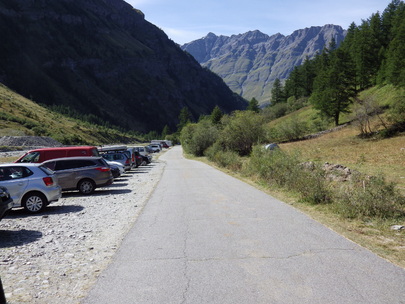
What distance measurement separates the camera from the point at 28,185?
36.5 feet

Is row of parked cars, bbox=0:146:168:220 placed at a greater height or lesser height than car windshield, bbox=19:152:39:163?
lesser

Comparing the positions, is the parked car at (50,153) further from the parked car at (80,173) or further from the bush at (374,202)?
the bush at (374,202)

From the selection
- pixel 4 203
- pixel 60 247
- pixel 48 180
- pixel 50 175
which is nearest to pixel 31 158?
pixel 50 175

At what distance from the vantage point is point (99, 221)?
31.9ft

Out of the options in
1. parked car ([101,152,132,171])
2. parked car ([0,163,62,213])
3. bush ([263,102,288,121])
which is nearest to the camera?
parked car ([0,163,62,213])

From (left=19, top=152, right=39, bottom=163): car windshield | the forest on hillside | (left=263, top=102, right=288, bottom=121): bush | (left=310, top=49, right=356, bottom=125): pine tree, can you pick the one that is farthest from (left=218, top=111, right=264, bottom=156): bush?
(left=263, top=102, right=288, bottom=121): bush

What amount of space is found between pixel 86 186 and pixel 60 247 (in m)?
8.94

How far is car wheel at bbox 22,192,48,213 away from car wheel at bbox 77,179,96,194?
4.32 metres

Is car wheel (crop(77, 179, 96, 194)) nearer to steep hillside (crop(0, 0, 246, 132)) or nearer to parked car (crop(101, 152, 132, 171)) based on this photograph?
parked car (crop(101, 152, 132, 171))

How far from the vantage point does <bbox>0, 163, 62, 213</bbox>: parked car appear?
36.0 ft

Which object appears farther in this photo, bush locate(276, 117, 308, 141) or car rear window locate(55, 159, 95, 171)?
bush locate(276, 117, 308, 141)

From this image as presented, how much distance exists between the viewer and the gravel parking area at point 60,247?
4969 mm

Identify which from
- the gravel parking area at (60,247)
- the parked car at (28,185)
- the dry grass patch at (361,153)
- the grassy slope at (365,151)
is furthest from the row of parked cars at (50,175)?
the dry grass patch at (361,153)

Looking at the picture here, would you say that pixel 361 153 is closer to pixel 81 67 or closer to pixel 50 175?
pixel 50 175
